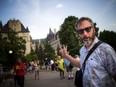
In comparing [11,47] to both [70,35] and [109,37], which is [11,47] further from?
[109,37]

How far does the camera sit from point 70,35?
5888 cm

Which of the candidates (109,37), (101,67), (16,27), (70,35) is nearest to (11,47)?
(70,35)

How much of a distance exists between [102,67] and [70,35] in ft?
185

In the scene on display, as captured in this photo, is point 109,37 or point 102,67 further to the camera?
point 109,37

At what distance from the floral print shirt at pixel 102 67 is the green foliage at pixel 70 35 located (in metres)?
53.5

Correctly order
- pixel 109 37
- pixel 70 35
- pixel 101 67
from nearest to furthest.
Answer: pixel 101 67
pixel 70 35
pixel 109 37

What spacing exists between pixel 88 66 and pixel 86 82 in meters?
0.22

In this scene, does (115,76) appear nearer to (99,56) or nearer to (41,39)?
(99,56)

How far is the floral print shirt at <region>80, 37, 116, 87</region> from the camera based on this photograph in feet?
8.76

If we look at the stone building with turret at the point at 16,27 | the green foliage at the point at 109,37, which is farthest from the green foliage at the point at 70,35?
the stone building with turret at the point at 16,27

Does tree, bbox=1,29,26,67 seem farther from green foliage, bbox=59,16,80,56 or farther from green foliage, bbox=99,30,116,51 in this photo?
green foliage, bbox=99,30,116,51

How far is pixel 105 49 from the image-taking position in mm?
2709

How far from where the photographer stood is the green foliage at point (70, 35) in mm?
57297

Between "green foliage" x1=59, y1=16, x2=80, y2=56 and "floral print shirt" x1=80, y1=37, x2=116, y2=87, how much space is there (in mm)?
53466
